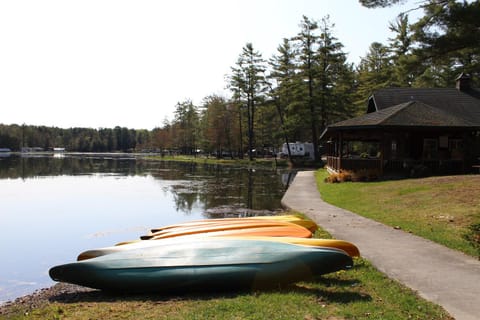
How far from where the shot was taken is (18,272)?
912cm

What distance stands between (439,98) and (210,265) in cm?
2827

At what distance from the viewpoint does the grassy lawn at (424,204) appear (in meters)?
9.76

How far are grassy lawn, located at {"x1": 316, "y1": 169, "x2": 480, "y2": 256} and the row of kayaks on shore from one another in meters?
3.25

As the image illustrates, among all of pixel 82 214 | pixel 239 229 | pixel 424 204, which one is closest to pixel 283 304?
pixel 239 229

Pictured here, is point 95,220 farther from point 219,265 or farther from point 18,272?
point 219,265

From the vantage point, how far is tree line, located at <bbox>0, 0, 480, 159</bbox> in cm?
1166

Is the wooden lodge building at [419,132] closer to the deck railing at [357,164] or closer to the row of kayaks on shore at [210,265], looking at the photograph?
the deck railing at [357,164]

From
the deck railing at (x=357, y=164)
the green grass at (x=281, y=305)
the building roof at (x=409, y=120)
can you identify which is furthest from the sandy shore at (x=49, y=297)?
the deck railing at (x=357, y=164)

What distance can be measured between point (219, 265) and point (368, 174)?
57.1 ft

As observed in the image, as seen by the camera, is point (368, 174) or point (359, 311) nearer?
point (359, 311)

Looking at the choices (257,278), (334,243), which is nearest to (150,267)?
(257,278)

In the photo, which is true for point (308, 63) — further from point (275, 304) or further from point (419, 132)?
point (275, 304)

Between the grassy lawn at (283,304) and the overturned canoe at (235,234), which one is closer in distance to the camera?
the grassy lawn at (283,304)

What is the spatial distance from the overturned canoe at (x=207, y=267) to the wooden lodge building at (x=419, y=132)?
17051mm
